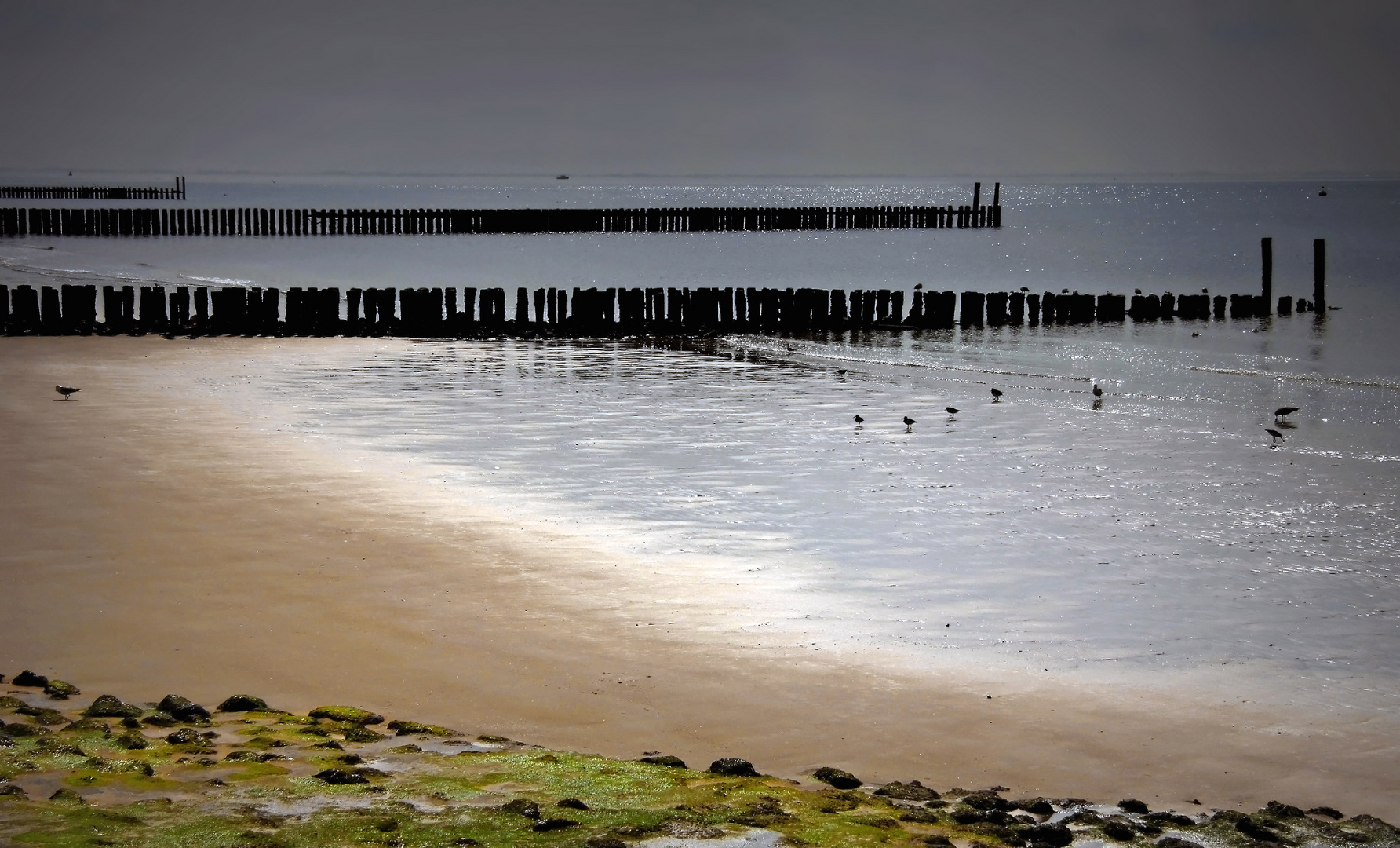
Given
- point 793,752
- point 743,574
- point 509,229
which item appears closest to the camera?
point 793,752

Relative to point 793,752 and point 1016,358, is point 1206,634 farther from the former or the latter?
point 1016,358

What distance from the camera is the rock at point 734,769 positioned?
5297 mm

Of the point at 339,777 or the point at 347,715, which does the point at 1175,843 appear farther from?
the point at 347,715

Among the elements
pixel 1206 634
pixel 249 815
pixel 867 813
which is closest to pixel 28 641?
pixel 249 815

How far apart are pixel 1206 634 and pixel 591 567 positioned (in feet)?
12.1

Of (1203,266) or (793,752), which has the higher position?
(1203,266)

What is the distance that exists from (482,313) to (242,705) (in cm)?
1780

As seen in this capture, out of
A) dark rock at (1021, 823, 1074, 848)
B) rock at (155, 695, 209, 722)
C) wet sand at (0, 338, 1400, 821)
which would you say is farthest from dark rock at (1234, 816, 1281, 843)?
rock at (155, 695, 209, 722)

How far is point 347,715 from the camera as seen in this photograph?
5809mm

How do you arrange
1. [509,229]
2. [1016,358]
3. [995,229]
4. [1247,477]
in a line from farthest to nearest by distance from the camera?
[995,229], [509,229], [1016,358], [1247,477]

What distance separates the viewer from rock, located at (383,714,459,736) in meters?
5.63

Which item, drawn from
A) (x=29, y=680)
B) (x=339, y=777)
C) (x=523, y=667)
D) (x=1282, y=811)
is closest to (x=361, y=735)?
(x=339, y=777)

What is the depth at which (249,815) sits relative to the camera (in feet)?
14.6

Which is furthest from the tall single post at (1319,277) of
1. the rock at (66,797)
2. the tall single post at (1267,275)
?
the rock at (66,797)
